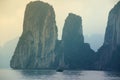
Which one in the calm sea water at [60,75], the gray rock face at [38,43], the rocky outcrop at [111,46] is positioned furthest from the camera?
Answer: the gray rock face at [38,43]

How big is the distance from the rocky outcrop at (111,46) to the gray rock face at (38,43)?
2.00 metres

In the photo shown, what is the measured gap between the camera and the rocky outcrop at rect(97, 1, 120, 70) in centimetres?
1993

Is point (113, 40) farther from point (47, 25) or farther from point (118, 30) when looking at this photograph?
point (47, 25)

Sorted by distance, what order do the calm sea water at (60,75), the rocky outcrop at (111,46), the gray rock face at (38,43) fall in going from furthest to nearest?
the gray rock face at (38,43)
the calm sea water at (60,75)
the rocky outcrop at (111,46)

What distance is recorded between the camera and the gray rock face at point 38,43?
68.2 ft

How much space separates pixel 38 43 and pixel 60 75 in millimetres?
1665

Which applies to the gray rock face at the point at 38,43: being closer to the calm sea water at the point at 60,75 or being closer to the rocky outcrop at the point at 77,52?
the calm sea water at the point at 60,75

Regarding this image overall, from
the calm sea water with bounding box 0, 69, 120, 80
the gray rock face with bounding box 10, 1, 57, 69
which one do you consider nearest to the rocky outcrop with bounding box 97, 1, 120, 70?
the calm sea water with bounding box 0, 69, 120, 80

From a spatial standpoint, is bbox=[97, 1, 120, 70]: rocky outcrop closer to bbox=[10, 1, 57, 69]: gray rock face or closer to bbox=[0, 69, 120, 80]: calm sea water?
bbox=[0, 69, 120, 80]: calm sea water

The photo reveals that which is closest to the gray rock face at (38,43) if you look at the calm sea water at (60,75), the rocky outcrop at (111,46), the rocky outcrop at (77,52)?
the calm sea water at (60,75)

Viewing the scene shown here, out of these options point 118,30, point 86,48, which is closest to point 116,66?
point 86,48

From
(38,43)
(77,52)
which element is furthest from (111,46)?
(38,43)

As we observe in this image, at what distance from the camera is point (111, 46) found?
22.4 m

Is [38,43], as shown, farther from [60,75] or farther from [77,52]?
[77,52]
